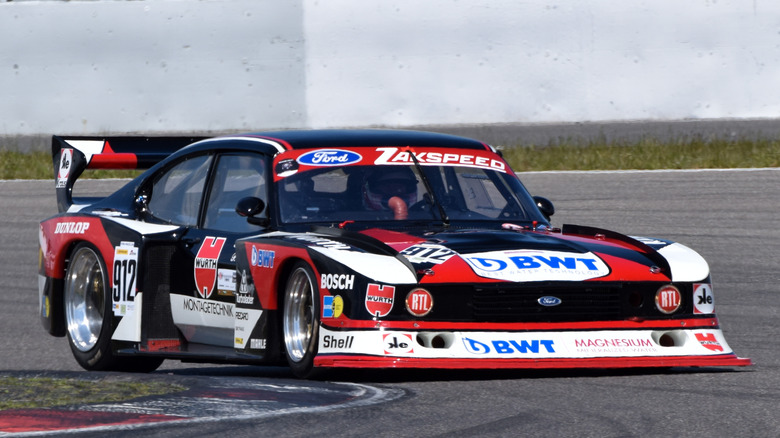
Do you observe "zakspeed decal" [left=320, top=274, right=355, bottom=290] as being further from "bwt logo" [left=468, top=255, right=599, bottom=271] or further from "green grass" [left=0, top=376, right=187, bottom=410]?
"green grass" [left=0, top=376, right=187, bottom=410]

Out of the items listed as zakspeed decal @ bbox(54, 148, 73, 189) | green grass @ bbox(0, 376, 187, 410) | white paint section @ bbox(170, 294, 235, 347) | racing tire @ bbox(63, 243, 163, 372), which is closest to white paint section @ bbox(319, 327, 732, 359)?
green grass @ bbox(0, 376, 187, 410)

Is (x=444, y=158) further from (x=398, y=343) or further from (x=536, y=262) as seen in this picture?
(x=398, y=343)

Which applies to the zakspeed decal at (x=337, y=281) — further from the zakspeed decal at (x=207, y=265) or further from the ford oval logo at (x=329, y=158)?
the ford oval logo at (x=329, y=158)

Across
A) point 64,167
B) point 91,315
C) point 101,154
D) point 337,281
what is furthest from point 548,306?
point 64,167

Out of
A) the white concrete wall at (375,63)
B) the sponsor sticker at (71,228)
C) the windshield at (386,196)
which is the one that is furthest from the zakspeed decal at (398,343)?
the white concrete wall at (375,63)

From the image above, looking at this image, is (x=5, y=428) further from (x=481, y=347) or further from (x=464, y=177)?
(x=464, y=177)

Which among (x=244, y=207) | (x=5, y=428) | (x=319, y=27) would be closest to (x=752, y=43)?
(x=319, y=27)

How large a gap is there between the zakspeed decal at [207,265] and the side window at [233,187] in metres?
0.14

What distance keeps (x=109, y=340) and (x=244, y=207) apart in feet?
4.32

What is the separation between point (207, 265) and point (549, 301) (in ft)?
6.06

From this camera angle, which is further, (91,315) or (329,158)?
(91,315)

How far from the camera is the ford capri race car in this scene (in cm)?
633

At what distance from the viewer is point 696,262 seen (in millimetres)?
6855

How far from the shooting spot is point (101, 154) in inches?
359
